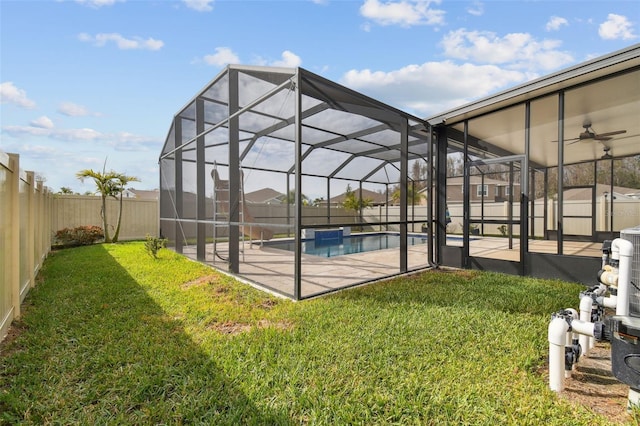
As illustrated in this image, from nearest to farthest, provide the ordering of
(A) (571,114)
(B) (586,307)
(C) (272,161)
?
(B) (586,307) < (A) (571,114) < (C) (272,161)

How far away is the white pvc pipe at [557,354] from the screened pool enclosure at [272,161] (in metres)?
2.66

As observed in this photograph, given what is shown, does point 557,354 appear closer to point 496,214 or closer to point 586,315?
point 586,315

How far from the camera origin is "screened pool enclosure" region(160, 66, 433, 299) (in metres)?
4.71

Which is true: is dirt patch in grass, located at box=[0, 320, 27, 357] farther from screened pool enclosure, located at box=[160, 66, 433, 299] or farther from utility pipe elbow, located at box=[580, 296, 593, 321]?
utility pipe elbow, located at box=[580, 296, 593, 321]

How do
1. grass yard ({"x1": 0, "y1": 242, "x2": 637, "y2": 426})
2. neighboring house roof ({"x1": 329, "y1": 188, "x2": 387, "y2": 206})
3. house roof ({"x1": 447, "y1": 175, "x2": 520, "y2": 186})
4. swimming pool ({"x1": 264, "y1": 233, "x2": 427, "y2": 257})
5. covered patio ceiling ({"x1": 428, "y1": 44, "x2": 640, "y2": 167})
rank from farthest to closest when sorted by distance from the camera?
neighboring house roof ({"x1": 329, "y1": 188, "x2": 387, "y2": 206}) → swimming pool ({"x1": 264, "y1": 233, "x2": 427, "y2": 257}) → house roof ({"x1": 447, "y1": 175, "x2": 520, "y2": 186}) → covered patio ceiling ({"x1": 428, "y1": 44, "x2": 640, "y2": 167}) → grass yard ({"x1": 0, "y1": 242, "x2": 637, "y2": 426})

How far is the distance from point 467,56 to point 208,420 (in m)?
9.35

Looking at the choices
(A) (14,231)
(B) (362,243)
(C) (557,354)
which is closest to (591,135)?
(C) (557,354)

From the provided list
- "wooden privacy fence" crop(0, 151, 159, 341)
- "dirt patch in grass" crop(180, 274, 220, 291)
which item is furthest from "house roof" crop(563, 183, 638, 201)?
"wooden privacy fence" crop(0, 151, 159, 341)

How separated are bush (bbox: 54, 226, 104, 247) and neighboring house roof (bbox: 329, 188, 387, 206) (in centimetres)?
845

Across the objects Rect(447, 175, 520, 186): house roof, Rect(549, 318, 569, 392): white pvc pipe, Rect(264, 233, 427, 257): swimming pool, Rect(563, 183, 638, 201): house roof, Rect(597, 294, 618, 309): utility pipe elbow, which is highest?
Rect(447, 175, 520, 186): house roof

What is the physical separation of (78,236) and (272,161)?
21.1ft

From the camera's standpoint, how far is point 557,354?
192 cm

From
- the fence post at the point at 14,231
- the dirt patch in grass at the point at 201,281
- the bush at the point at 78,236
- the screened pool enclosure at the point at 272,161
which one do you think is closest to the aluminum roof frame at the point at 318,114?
the screened pool enclosure at the point at 272,161

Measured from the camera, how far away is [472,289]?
14.1 feet
